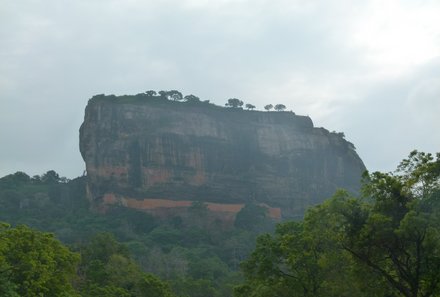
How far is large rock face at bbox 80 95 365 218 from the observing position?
11881 cm

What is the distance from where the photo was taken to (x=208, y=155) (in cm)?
12481

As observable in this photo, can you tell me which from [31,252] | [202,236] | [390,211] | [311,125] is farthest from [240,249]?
[390,211]

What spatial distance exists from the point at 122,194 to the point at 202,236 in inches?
818

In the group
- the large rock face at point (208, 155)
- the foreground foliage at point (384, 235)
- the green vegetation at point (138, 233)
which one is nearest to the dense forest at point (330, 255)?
the foreground foliage at point (384, 235)

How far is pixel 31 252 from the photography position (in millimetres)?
28266

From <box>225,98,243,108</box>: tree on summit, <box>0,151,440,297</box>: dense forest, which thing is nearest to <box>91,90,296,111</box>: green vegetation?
<box>225,98,243,108</box>: tree on summit

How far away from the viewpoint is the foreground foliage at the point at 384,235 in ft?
62.8

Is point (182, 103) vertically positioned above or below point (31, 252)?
above

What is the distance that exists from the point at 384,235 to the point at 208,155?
346 ft

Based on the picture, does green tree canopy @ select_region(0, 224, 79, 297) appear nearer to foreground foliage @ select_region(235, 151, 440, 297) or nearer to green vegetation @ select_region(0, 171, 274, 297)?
foreground foliage @ select_region(235, 151, 440, 297)

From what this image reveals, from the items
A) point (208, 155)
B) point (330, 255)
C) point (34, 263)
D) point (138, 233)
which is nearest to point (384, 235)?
point (330, 255)

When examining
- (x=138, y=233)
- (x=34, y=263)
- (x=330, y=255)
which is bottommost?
(x=330, y=255)

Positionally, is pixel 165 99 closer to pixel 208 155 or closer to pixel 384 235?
pixel 208 155

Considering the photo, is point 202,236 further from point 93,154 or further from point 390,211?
point 390,211
